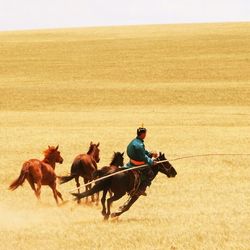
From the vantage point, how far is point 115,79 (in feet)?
213

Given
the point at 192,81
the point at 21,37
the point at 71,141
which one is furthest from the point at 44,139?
the point at 21,37

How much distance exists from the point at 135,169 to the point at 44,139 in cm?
1925

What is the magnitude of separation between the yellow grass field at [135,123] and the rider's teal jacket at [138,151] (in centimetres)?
119

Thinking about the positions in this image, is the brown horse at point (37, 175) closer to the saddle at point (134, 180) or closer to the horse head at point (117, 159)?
the horse head at point (117, 159)

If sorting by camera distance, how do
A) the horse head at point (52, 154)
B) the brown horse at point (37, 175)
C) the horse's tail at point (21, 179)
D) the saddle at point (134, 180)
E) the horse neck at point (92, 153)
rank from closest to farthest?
the saddle at point (134, 180), the horse's tail at point (21, 179), the brown horse at point (37, 175), the horse head at point (52, 154), the horse neck at point (92, 153)

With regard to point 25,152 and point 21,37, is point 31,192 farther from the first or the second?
point 21,37

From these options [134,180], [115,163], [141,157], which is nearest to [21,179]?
[115,163]

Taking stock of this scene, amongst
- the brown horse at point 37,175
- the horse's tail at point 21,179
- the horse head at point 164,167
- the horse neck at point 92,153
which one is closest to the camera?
the horse head at point 164,167

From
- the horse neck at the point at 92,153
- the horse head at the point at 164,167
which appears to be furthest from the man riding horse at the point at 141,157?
the horse neck at the point at 92,153

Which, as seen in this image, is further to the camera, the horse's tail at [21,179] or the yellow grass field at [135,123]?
the horse's tail at [21,179]

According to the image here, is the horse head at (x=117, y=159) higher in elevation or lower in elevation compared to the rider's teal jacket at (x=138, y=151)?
lower

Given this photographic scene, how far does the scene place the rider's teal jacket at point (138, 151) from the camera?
13945 millimetres

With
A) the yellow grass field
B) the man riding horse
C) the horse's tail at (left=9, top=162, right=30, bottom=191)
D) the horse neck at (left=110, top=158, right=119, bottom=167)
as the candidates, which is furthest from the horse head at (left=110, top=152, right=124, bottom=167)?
the horse's tail at (left=9, top=162, right=30, bottom=191)

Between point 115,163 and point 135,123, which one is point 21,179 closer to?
point 115,163
